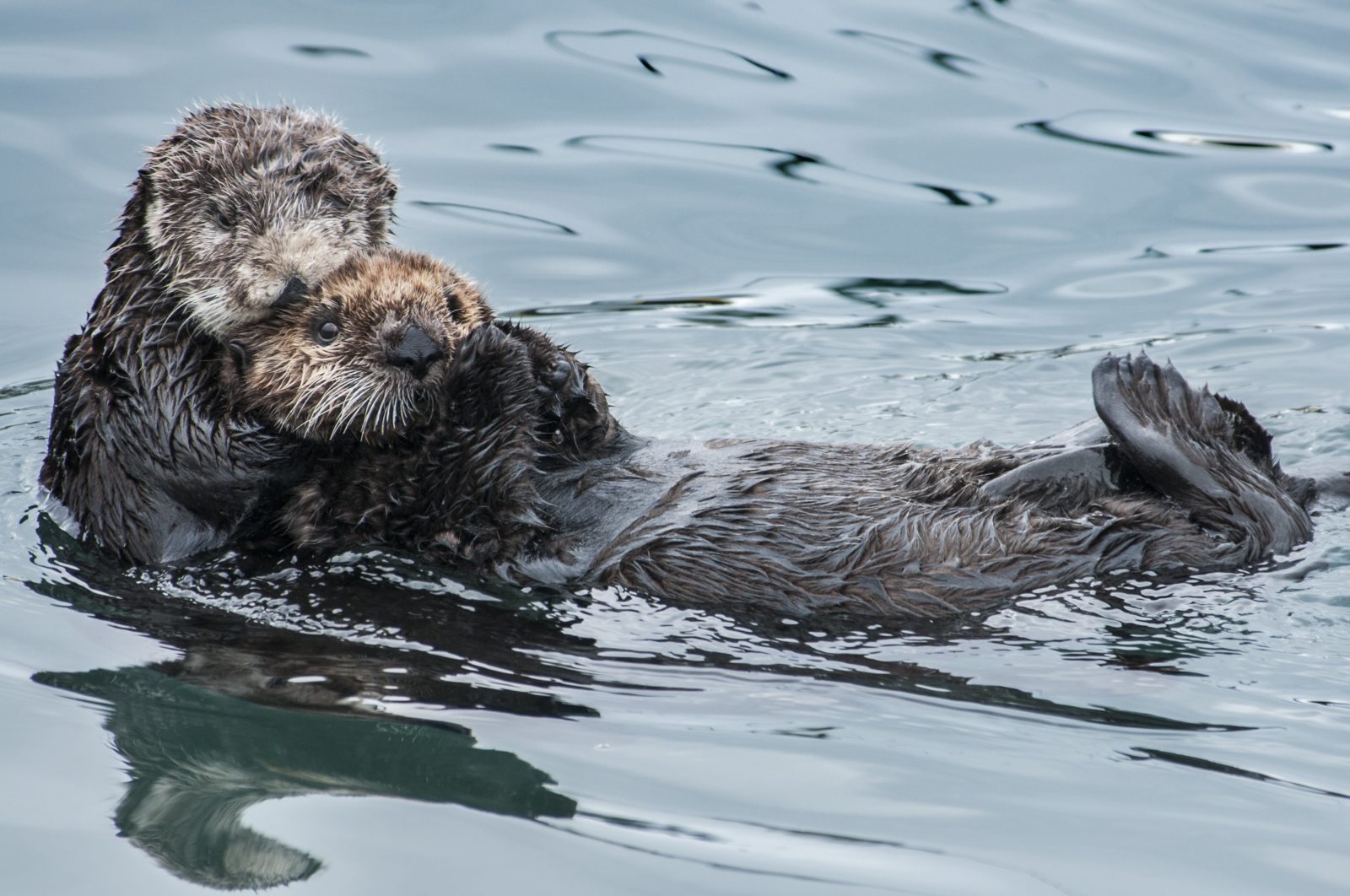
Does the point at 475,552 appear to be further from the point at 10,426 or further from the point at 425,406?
the point at 10,426

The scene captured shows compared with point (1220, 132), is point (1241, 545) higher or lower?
lower

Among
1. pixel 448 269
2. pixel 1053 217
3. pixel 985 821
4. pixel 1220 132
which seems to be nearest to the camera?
pixel 985 821

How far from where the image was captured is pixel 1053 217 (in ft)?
24.2

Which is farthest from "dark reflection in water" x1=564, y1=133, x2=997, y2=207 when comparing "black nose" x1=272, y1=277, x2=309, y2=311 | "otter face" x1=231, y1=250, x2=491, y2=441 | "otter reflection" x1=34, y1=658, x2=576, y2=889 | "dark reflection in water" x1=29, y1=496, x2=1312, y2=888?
"otter reflection" x1=34, y1=658, x2=576, y2=889

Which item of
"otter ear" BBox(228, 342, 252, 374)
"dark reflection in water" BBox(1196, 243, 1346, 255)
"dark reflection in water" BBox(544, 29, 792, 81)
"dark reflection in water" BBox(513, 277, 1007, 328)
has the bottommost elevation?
"otter ear" BBox(228, 342, 252, 374)

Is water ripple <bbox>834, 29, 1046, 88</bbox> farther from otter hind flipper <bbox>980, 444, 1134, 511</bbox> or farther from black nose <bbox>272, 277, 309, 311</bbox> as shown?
black nose <bbox>272, 277, 309, 311</bbox>

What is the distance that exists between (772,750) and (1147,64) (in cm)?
671

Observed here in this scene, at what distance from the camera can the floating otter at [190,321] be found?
12.9 feet

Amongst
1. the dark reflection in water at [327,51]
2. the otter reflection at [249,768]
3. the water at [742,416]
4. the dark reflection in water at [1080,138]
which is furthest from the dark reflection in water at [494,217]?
the otter reflection at [249,768]

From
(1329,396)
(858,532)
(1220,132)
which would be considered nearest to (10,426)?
(858,532)

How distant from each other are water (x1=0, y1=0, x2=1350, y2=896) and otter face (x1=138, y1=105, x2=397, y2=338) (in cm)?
75

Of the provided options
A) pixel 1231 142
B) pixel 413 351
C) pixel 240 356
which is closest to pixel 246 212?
pixel 240 356

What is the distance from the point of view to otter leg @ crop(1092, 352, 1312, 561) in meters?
3.84

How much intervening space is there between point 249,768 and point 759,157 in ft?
17.6
